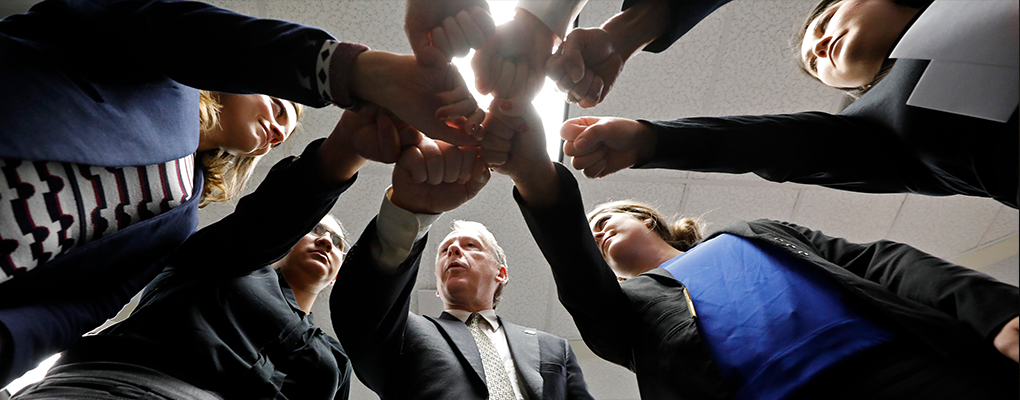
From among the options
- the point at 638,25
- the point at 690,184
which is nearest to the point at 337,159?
the point at 638,25

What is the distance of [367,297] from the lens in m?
0.94

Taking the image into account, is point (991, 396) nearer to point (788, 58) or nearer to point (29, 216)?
point (29, 216)

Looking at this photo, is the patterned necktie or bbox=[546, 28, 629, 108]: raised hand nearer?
bbox=[546, 28, 629, 108]: raised hand

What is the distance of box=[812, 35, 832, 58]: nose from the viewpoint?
1.03 metres

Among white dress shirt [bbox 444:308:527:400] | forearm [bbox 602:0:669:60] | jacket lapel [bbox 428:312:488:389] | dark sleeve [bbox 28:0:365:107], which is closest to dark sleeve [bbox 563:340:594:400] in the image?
white dress shirt [bbox 444:308:527:400]

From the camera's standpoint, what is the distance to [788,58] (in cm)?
175

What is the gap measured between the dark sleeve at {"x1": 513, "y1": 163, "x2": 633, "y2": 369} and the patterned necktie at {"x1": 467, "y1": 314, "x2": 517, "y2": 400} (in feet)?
0.99

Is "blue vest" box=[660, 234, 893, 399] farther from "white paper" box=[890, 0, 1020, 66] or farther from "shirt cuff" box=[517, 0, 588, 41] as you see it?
"shirt cuff" box=[517, 0, 588, 41]

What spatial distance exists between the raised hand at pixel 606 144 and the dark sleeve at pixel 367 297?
1.11ft

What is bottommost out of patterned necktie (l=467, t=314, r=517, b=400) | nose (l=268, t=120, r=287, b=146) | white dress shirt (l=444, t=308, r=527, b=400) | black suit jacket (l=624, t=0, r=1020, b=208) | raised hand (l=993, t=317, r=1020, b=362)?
white dress shirt (l=444, t=308, r=527, b=400)

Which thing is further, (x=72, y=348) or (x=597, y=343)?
(x=597, y=343)

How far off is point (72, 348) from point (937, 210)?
291cm

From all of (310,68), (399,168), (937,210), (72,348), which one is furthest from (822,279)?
(937,210)

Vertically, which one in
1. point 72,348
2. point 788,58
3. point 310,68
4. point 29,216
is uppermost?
point 788,58
